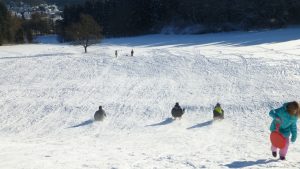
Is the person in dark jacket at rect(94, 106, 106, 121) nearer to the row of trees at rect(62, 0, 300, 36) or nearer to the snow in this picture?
the snow

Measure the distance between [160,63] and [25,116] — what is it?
19.9m

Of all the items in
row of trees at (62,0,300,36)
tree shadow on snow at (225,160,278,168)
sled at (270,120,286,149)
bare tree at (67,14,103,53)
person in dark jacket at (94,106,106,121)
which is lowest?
person in dark jacket at (94,106,106,121)

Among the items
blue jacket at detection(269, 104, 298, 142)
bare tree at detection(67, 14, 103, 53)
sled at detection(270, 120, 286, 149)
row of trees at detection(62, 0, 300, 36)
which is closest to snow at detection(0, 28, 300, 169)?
sled at detection(270, 120, 286, 149)

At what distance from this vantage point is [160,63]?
132 ft

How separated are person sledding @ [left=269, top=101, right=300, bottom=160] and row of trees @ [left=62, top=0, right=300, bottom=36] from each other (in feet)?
228

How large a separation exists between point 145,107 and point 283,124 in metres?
14.6

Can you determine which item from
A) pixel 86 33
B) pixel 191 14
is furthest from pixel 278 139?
pixel 191 14

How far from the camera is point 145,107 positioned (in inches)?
914

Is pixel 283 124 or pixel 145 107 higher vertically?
pixel 283 124

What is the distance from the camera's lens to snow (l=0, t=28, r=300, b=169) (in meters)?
9.78

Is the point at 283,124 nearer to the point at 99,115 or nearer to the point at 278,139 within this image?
the point at 278,139

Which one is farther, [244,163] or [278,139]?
[278,139]

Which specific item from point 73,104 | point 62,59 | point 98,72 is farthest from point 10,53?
point 73,104

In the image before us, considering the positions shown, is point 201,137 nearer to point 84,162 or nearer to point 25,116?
point 84,162
